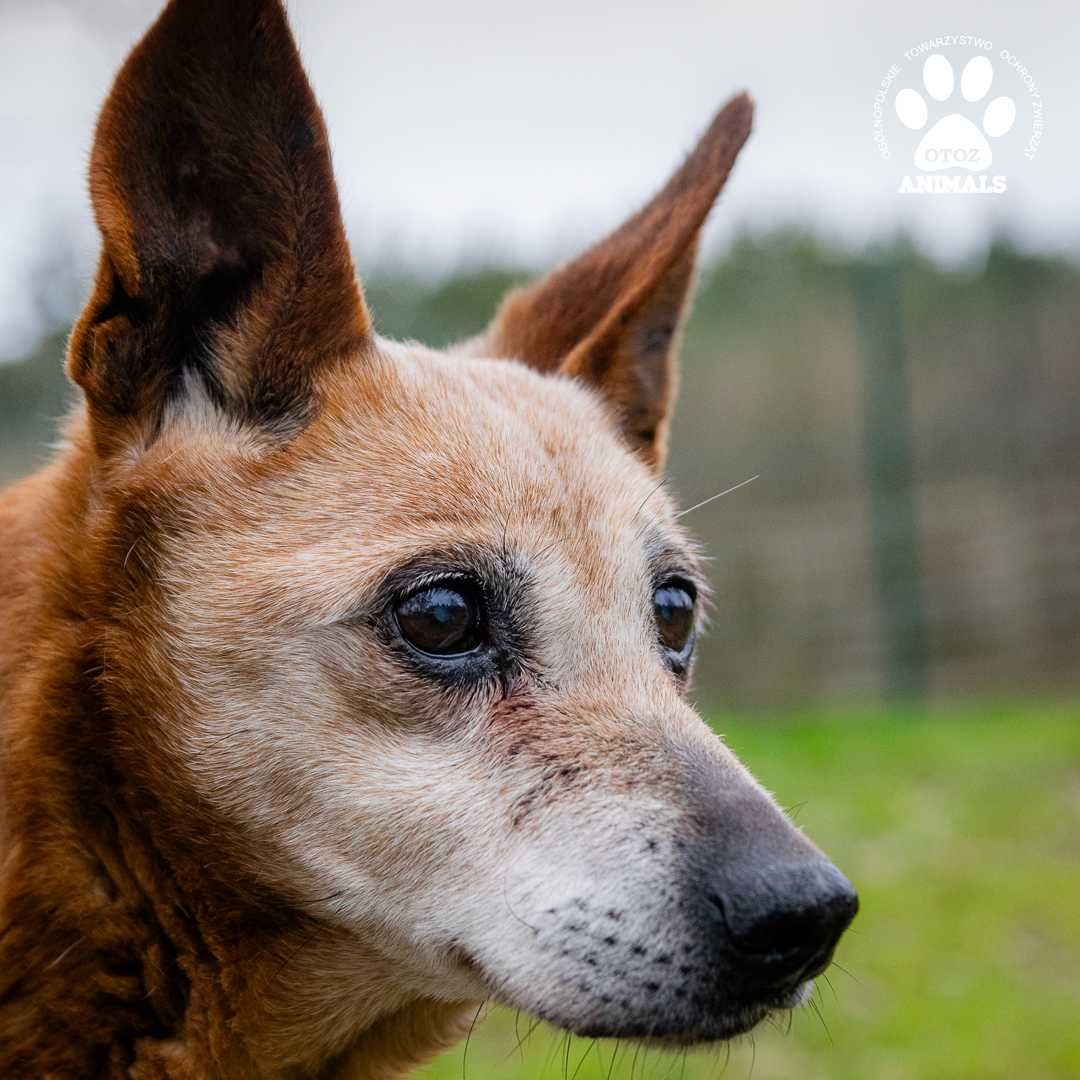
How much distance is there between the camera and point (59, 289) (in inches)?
215

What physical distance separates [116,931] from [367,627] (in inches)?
28.1

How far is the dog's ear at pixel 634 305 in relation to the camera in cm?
330

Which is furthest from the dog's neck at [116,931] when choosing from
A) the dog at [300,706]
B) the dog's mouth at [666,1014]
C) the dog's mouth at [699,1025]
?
the dog's mouth at [699,1025]

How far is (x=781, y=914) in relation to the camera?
6.91 ft

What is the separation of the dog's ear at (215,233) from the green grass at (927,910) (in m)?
1.54

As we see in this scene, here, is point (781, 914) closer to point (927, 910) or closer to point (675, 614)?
point (675, 614)

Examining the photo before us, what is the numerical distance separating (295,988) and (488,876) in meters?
0.49

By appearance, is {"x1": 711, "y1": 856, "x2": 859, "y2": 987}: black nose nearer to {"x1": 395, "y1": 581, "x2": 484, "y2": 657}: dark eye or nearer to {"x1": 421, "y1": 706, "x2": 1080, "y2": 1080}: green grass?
{"x1": 421, "y1": 706, "x2": 1080, "y2": 1080}: green grass

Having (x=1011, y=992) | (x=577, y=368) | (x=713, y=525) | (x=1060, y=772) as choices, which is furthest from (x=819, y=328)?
(x=577, y=368)

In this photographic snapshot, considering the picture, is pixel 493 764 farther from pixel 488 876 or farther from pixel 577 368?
pixel 577 368

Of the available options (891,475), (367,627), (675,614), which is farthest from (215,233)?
(891,475)

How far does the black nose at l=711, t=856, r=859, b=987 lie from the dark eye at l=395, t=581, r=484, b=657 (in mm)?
684

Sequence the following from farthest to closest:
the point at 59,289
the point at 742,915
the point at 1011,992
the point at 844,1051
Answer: the point at 59,289 < the point at 1011,992 < the point at 844,1051 < the point at 742,915

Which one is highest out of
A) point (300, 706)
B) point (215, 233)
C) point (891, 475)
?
point (215, 233)
